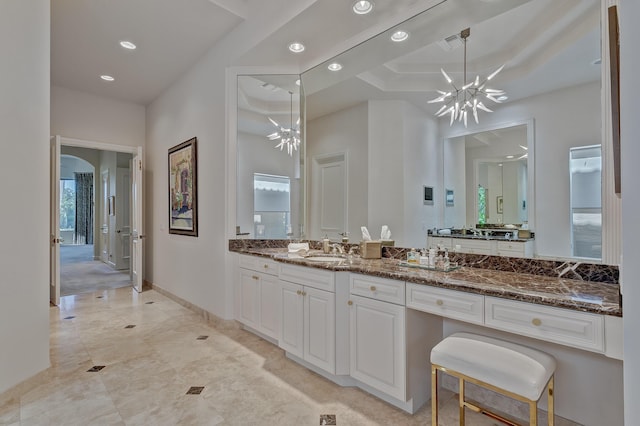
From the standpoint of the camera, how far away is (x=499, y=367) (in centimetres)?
143

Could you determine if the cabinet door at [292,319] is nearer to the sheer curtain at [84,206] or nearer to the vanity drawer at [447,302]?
the vanity drawer at [447,302]

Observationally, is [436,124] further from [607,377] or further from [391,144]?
[607,377]

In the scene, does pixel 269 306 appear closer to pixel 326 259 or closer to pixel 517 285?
pixel 326 259

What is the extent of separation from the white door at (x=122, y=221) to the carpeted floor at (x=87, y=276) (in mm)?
308

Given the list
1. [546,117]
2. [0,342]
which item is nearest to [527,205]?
[546,117]

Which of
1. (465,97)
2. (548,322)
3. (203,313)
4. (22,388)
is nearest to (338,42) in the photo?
(465,97)

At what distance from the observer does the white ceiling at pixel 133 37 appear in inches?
114

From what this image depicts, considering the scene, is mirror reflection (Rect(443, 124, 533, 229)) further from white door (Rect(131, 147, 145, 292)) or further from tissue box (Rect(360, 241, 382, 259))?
white door (Rect(131, 147, 145, 292))

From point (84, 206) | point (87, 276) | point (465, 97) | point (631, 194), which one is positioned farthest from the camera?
point (84, 206)

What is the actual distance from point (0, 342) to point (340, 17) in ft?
11.1

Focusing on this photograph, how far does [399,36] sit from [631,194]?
87.9 inches

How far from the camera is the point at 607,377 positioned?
Result: 5.30ft

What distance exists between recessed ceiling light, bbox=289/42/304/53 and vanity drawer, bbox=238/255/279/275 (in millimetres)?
2058

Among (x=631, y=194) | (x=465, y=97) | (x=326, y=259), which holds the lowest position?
(x=326, y=259)
